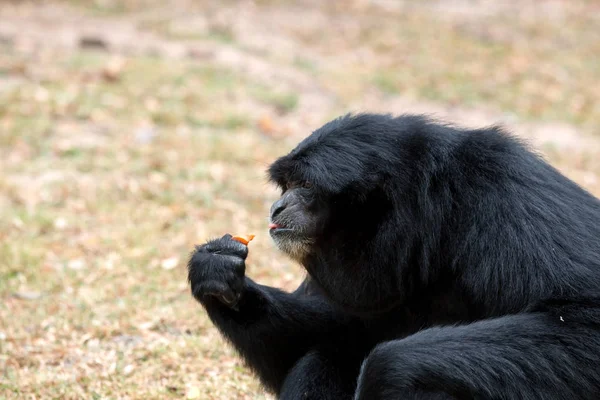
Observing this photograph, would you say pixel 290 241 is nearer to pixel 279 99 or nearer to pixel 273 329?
pixel 273 329

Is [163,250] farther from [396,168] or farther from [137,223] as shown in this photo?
[396,168]

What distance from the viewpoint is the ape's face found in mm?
5305

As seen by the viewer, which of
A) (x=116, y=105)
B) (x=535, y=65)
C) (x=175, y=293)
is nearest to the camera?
(x=175, y=293)

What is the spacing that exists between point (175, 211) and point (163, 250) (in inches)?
46.8

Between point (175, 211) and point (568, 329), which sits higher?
point (568, 329)

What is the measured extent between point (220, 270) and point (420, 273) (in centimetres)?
134

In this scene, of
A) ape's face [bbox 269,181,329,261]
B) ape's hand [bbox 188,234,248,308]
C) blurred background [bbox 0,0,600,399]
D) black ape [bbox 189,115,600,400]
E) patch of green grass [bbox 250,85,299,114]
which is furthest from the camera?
patch of green grass [bbox 250,85,299,114]

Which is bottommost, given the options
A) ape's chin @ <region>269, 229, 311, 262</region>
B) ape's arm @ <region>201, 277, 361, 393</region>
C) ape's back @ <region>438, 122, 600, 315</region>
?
ape's arm @ <region>201, 277, 361, 393</region>

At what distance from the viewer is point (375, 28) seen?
20078mm

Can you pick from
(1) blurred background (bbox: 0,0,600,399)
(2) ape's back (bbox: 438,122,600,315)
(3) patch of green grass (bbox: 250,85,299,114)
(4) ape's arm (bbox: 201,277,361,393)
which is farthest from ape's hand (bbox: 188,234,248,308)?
(3) patch of green grass (bbox: 250,85,299,114)

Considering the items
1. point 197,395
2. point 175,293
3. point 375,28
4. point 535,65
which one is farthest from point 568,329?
point 375,28

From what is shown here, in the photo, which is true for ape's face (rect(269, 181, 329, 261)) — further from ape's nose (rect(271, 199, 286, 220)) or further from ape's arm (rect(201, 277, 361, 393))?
ape's arm (rect(201, 277, 361, 393))

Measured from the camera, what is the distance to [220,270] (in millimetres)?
5457

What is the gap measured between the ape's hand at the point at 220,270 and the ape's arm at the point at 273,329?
A: 22 centimetres
